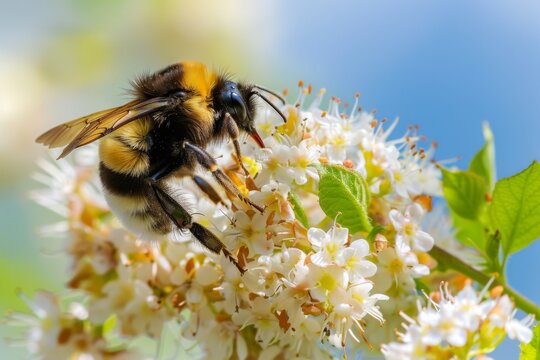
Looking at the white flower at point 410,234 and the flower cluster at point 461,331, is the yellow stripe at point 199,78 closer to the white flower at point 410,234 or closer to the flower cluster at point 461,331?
the white flower at point 410,234

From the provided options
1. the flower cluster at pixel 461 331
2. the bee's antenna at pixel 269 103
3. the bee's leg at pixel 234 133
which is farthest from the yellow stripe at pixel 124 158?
the flower cluster at pixel 461 331

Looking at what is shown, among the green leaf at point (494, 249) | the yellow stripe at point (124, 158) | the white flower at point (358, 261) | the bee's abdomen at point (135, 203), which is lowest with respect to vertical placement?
the bee's abdomen at point (135, 203)

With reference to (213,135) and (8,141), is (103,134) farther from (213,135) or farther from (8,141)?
(8,141)

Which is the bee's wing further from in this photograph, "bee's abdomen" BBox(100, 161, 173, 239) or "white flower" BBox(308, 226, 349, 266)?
"white flower" BBox(308, 226, 349, 266)

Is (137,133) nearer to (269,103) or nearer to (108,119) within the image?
(108,119)

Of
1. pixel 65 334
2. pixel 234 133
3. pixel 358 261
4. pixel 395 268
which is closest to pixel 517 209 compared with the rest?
pixel 395 268

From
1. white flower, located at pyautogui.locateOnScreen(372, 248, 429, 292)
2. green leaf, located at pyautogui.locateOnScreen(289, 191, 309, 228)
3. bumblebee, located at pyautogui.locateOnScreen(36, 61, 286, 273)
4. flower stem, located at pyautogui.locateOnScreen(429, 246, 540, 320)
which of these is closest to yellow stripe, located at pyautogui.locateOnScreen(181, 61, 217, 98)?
bumblebee, located at pyautogui.locateOnScreen(36, 61, 286, 273)
